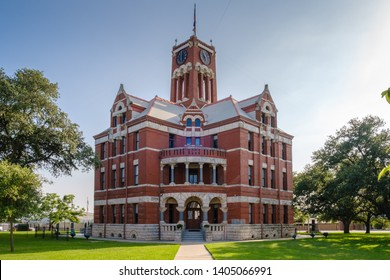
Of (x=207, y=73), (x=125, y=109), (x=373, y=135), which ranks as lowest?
(x=373, y=135)

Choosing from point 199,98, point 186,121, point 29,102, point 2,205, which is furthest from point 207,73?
point 2,205

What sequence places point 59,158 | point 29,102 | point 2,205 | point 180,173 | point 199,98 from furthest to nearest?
point 199,98
point 180,173
point 59,158
point 29,102
point 2,205

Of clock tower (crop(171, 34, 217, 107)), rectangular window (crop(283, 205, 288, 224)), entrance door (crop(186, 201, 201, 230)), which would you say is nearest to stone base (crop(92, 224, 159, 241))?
entrance door (crop(186, 201, 201, 230))

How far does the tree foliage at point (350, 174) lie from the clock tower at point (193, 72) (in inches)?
586

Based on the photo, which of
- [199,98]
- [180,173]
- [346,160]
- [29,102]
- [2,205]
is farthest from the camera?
[199,98]

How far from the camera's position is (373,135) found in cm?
3562

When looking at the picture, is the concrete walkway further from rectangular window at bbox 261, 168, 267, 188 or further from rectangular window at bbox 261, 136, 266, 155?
rectangular window at bbox 261, 136, 266, 155

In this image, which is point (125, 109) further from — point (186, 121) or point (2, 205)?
point (2, 205)

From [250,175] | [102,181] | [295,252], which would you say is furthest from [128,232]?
[295,252]

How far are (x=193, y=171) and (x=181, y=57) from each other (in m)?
16.8

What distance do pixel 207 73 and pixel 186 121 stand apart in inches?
397

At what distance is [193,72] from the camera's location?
4434 cm

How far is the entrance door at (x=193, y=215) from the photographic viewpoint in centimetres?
3525

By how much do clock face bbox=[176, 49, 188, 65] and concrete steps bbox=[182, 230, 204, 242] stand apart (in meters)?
22.4
